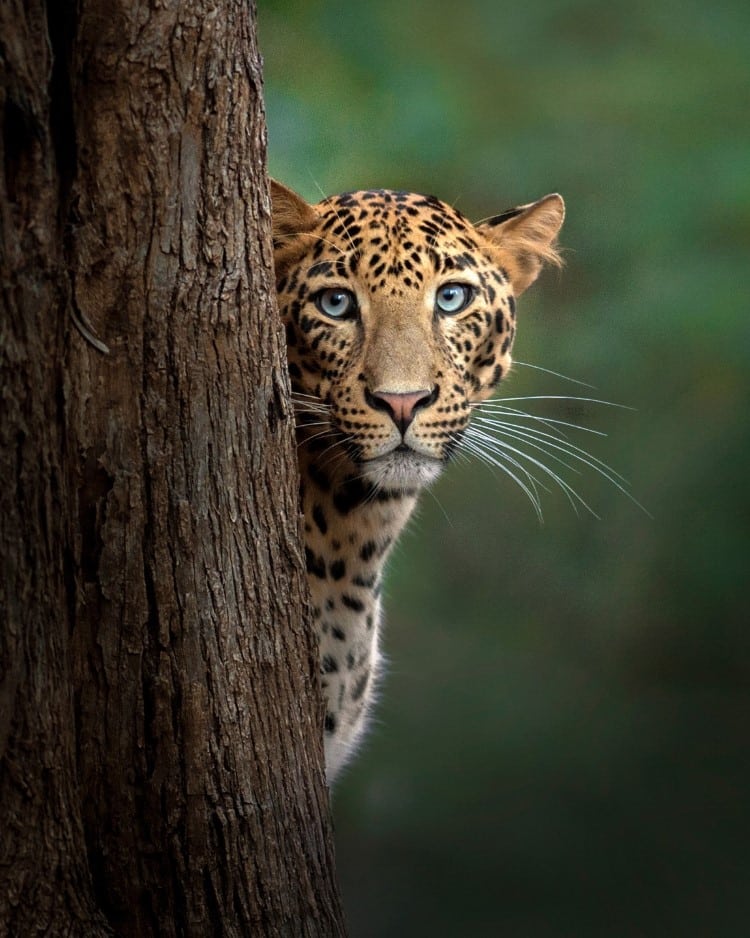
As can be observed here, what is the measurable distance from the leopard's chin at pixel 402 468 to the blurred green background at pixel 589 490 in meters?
2.31

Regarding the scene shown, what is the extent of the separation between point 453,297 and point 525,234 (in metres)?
0.39

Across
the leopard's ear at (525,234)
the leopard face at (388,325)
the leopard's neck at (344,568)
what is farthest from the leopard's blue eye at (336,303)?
the leopard's ear at (525,234)

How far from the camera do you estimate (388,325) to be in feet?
8.70

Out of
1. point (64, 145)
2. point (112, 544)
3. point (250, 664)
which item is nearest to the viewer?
point (64, 145)

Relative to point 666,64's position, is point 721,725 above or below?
below

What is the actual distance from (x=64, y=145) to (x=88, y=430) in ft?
1.38

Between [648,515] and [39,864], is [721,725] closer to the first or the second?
[648,515]

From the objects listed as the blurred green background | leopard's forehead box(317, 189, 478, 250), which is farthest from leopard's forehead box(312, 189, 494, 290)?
the blurred green background

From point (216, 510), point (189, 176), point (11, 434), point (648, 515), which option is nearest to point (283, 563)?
point (216, 510)

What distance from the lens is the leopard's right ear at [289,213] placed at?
109 inches

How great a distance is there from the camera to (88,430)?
1.81m

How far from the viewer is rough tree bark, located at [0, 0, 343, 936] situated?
172 cm

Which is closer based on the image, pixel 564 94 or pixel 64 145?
pixel 64 145

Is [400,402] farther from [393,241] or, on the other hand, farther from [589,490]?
[589,490]
